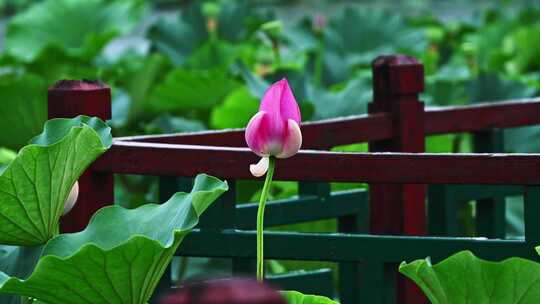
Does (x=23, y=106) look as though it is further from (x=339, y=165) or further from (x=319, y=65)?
(x=339, y=165)

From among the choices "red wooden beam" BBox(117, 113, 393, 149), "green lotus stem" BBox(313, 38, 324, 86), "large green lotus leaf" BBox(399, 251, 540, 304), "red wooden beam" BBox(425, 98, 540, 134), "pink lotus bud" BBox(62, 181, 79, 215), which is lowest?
"large green lotus leaf" BBox(399, 251, 540, 304)

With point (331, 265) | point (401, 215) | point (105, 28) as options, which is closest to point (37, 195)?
point (401, 215)

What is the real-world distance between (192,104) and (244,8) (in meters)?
1.22

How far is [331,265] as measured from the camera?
2436 mm

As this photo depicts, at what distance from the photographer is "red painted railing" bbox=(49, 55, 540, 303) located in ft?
4.77

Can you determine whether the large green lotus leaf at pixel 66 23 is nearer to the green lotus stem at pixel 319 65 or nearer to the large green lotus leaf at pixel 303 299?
the green lotus stem at pixel 319 65

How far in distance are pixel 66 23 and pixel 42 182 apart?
289 cm

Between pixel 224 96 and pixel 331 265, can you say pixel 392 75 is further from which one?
pixel 224 96

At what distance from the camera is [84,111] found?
5.29 feet

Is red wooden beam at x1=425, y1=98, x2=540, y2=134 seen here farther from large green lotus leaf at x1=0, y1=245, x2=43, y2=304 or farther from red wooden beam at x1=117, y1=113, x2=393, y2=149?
large green lotus leaf at x1=0, y1=245, x2=43, y2=304

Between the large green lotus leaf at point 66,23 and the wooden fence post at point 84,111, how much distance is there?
2.32 metres

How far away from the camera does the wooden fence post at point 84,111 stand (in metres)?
1.61

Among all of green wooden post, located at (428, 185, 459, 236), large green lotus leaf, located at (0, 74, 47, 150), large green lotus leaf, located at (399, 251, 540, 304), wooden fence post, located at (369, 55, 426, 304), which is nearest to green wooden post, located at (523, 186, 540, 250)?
large green lotus leaf, located at (399, 251, 540, 304)

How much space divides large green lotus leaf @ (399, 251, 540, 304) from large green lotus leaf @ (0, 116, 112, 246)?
0.31m
